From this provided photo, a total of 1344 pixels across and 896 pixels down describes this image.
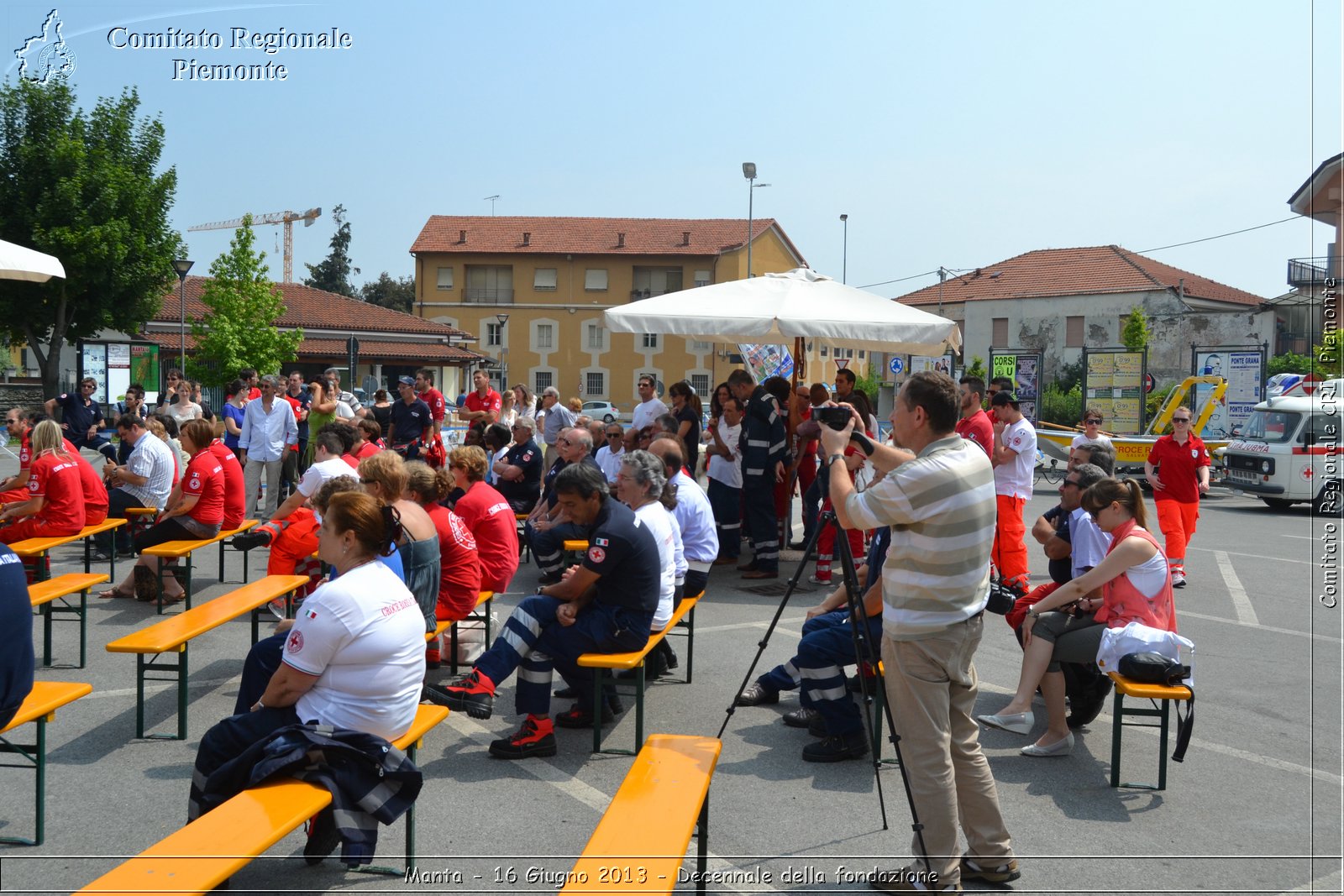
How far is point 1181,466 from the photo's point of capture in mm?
10172

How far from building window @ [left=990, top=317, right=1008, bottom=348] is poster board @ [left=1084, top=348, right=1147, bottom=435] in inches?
A: 1178

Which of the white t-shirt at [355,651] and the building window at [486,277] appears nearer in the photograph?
the white t-shirt at [355,651]

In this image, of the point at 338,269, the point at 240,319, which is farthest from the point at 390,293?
the point at 240,319

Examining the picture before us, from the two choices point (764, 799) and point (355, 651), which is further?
point (764, 799)

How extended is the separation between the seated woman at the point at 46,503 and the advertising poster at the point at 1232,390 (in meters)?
23.3

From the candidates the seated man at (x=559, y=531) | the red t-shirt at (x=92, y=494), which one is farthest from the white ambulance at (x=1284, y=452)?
the red t-shirt at (x=92, y=494)

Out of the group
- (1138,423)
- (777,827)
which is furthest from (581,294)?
(777,827)

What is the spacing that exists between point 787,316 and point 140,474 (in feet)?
20.2

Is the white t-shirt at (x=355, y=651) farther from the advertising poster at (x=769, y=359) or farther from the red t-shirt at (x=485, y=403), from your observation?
the advertising poster at (x=769, y=359)

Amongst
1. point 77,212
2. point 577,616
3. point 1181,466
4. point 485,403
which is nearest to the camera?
point 577,616

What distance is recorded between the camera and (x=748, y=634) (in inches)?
301

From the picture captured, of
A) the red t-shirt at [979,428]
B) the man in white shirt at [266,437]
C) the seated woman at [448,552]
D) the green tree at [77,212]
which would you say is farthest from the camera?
the green tree at [77,212]

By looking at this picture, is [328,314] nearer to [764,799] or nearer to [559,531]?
[559,531]

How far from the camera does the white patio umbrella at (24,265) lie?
22.1ft
